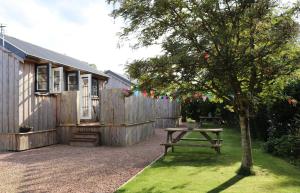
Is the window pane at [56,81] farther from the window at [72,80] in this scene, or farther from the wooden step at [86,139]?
the wooden step at [86,139]

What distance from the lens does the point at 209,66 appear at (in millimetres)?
6828

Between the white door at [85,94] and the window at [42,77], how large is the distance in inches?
115

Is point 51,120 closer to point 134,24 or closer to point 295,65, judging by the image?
point 134,24

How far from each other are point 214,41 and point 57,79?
34.0 feet

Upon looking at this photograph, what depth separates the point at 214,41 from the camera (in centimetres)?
673

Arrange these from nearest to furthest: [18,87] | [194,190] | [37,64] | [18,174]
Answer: [194,190] → [18,174] → [18,87] → [37,64]

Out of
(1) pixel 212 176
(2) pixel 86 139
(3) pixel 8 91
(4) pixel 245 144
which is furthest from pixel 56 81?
(4) pixel 245 144

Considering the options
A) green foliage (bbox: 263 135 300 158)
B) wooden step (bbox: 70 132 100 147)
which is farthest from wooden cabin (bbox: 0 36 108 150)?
green foliage (bbox: 263 135 300 158)

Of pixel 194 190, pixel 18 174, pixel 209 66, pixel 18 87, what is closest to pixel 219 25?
pixel 209 66

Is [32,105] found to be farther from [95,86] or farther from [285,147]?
[285,147]

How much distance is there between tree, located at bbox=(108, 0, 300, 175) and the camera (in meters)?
6.78

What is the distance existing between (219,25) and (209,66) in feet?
3.32

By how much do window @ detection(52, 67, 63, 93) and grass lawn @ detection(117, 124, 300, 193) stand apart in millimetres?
7198

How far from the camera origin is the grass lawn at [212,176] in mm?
6699
